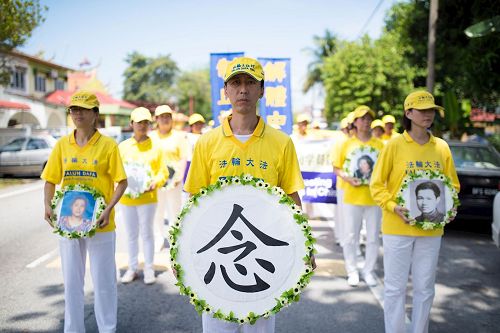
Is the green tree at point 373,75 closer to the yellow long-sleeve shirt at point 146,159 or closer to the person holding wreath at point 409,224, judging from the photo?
the yellow long-sleeve shirt at point 146,159

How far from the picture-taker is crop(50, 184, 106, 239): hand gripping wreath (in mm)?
3732

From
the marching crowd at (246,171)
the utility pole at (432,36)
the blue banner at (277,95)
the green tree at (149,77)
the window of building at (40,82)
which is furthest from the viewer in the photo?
the green tree at (149,77)

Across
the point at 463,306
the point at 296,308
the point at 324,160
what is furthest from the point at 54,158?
the point at 324,160

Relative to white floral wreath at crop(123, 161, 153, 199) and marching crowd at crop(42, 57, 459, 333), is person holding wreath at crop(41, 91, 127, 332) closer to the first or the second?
marching crowd at crop(42, 57, 459, 333)

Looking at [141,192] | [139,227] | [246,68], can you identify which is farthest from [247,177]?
[139,227]

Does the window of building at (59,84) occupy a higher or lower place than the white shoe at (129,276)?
higher

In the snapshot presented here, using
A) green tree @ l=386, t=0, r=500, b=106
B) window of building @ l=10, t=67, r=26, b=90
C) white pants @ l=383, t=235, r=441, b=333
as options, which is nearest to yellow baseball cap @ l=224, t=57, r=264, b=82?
white pants @ l=383, t=235, r=441, b=333

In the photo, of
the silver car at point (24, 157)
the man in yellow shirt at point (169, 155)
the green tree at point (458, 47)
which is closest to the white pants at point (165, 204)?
the man in yellow shirt at point (169, 155)

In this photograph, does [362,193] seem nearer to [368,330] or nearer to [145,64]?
[368,330]

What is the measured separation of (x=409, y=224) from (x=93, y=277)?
2662mm

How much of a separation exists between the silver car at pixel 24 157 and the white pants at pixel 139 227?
1353cm

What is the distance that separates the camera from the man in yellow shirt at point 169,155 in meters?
7.00

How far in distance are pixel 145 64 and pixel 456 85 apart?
6090cm

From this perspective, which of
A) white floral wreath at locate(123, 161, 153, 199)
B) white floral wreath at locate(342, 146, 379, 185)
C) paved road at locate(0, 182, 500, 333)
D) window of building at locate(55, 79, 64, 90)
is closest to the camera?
paved road at locate(0, 182, 500, 333)
